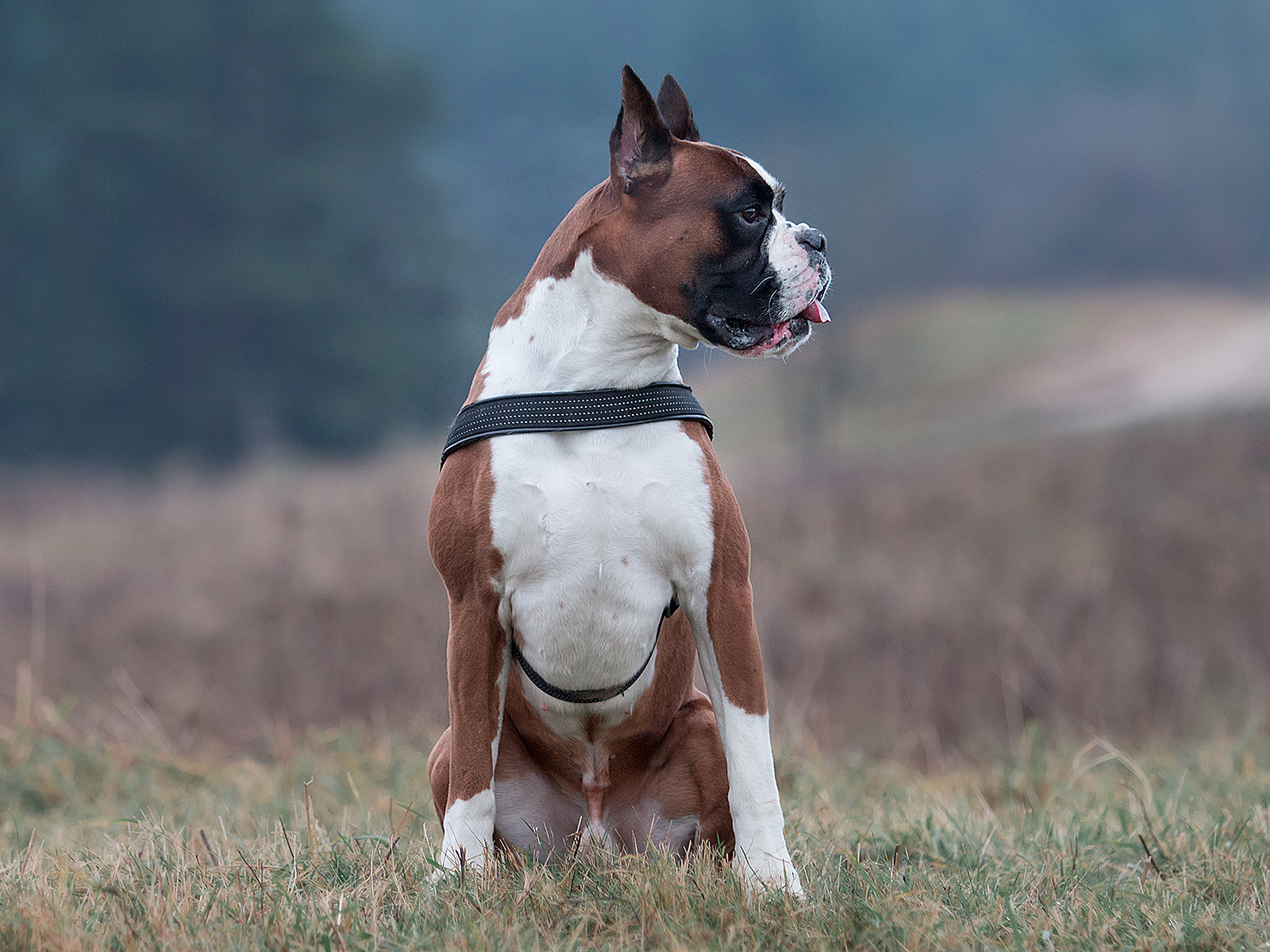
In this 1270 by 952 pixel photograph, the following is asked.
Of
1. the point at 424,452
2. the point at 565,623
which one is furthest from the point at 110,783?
the point at 424,452

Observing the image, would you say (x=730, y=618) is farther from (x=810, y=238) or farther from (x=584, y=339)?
(x=810, y=238)

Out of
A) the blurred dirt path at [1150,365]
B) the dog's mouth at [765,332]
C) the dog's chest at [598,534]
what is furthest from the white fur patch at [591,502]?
the blurred dirt path at [1150,365]

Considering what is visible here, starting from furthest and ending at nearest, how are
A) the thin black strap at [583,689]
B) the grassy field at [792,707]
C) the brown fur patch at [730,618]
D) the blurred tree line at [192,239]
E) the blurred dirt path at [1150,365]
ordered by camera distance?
1. the blurred tree line at [192,239]
2. the blurred dirt path at [1150,365]
3. the thin black strap at [583,689]
4. the brown fur patch at [730,618]
5. the grassy field at [792,707]

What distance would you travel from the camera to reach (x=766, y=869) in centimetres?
257

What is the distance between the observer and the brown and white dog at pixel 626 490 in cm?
257

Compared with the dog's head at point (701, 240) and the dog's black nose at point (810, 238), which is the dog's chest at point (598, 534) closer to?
the dog's head at point (701, 240)

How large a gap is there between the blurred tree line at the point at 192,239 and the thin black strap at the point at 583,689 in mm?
18305

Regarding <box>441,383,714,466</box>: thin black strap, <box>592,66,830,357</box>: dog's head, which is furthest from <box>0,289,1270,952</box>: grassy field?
<box>592,66,830,357</box>: dog's head

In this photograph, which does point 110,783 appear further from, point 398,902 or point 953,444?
point 953,444

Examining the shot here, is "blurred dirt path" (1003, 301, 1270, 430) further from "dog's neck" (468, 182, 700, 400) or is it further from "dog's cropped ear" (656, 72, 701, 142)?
"dog's neck" (468, 182, 700, 400)

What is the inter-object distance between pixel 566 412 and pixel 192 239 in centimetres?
2036

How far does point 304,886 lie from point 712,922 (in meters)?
0.91

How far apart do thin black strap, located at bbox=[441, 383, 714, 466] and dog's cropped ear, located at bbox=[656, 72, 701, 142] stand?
664 millimetres

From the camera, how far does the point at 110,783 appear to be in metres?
4.93
